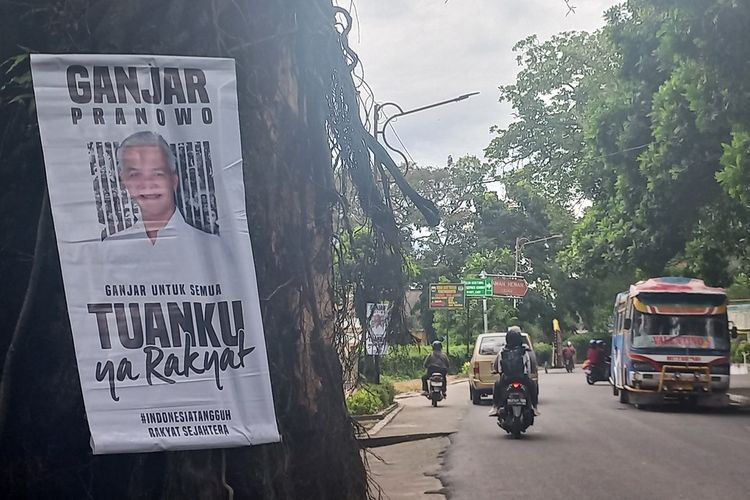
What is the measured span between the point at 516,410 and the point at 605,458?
263cm

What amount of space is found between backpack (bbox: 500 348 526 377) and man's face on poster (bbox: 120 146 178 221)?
1203 cm

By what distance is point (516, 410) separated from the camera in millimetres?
15969

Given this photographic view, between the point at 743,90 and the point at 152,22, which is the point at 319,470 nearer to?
the point at 152,22

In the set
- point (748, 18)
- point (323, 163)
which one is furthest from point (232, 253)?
point (748, 18)

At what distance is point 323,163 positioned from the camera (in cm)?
487

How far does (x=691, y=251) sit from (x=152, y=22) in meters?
21.5

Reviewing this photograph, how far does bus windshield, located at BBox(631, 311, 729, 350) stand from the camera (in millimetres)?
22156

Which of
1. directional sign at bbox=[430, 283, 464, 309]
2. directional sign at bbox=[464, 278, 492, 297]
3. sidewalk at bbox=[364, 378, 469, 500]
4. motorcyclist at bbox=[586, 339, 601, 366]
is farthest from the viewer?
directional sign at bbox=[464, 278, 492, 297]

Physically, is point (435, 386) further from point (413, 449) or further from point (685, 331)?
point (413, 449)

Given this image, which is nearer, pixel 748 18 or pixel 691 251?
pixel 748 18

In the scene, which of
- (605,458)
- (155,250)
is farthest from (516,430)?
(155,250)

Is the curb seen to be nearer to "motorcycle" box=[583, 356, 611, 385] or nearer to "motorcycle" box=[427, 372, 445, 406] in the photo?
"motorcycle" box=[427, 372, 445, 406]

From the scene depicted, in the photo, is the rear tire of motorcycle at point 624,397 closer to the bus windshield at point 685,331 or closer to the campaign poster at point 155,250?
the bus windshield at point 685,331

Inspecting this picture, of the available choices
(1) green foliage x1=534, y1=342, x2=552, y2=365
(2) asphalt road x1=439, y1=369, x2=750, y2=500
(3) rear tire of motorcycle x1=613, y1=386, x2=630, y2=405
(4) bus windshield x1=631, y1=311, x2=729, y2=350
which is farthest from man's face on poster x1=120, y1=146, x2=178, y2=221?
(1) green foliage x1=534, y1=342, x2=552, y2=365
